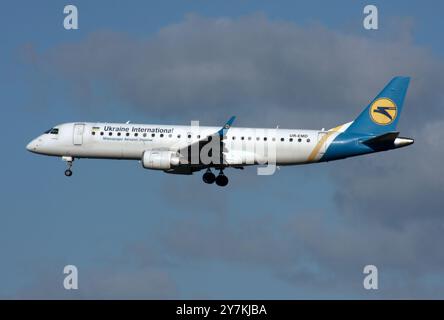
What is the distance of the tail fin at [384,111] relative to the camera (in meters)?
76.1

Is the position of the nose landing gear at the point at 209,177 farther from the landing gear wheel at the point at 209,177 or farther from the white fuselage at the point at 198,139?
the white fuselage at the point at 198,139

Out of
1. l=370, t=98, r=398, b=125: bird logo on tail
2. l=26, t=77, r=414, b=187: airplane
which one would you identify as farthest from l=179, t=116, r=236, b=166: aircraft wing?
l=370, t=98, r=398, b=125: bird logo on tail

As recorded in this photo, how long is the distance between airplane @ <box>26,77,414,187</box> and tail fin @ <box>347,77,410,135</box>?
17 cm

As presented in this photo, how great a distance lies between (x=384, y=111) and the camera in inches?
3027

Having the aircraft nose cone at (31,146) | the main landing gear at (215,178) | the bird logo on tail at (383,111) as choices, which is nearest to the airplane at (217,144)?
the main landing gear at (215,178)

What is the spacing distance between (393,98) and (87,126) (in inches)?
934

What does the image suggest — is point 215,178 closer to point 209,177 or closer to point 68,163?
point 209,177

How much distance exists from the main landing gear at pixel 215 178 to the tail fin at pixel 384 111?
33.2ft

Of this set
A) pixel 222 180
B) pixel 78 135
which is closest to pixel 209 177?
pixel 222 180

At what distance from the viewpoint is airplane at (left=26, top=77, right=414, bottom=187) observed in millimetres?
73688

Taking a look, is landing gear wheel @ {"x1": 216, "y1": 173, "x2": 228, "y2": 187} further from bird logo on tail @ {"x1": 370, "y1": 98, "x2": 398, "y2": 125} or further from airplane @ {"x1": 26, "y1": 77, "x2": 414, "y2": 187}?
bird logo on tail @ {"x1": 370, "y1": 98, "x2": 398, "y2": 125}

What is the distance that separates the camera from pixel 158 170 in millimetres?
73375

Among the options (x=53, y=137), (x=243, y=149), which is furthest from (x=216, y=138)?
(x=53, y=137)
